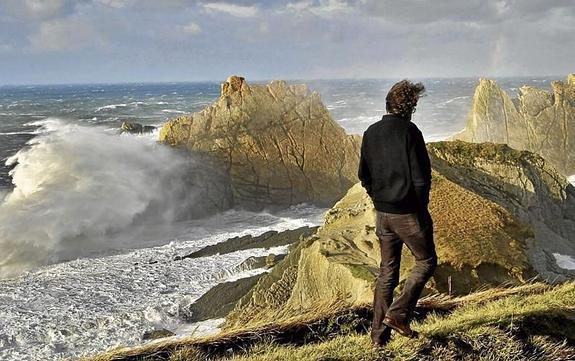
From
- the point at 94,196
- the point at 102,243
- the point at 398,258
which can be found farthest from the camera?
the point at 94,196

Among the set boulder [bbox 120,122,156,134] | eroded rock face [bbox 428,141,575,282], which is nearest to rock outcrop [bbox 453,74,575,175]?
eroded rock face [bbox 428,141,575,282]

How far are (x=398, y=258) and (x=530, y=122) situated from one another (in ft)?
125

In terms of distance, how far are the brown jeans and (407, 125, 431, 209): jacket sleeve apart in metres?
0.27

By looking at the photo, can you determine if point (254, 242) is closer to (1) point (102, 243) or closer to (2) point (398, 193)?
(1) point (102, 243)

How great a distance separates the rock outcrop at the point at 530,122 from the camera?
37.8 m

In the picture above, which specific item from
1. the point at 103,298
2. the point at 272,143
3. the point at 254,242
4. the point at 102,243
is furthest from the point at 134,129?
the point at 103,298

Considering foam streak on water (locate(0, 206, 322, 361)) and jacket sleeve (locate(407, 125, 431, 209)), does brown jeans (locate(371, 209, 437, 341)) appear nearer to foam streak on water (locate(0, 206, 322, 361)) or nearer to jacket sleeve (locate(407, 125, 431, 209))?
jacket sleeve (locate(407, 125, 431, 209))

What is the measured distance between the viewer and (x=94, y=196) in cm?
2684

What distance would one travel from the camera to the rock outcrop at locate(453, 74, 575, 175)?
37.8 meters

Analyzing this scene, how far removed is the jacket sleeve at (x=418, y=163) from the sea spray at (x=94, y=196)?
1837 cm

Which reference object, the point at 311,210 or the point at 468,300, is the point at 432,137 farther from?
the point at 468,300

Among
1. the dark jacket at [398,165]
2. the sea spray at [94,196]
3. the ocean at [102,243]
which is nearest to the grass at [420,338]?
the dark jacket at [398,165]

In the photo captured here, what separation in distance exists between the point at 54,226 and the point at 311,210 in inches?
511

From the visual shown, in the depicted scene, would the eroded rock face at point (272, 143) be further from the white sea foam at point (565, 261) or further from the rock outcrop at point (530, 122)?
the white sea foam at point (565, 261)
